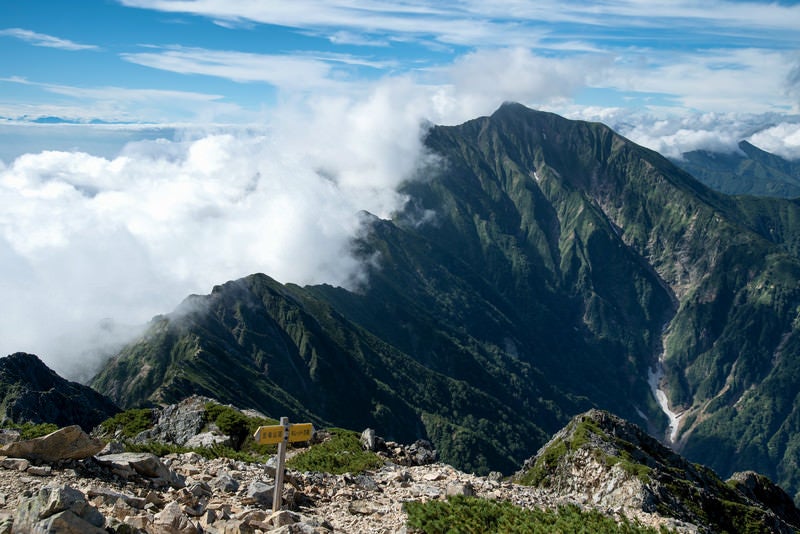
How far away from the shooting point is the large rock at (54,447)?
32.1 m

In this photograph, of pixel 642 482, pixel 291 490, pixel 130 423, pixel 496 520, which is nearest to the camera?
pixel 496 520

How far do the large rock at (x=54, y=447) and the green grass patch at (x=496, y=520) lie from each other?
17896 mm

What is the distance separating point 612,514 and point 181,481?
28.2 m

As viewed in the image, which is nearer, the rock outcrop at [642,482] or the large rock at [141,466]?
the large rock at [141,466]

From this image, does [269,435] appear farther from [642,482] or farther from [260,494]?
[642,482]

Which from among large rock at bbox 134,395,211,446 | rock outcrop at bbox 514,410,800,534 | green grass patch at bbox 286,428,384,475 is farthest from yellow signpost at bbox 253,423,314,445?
large rock at bbox 134,395,211,446

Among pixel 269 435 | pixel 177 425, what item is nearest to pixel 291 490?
pixel 269 435

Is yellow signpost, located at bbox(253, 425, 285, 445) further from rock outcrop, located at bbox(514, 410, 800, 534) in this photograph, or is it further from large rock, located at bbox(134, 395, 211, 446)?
large rock, located at bbox(134, 395, 211, 446)

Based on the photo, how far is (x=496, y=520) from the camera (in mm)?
34812

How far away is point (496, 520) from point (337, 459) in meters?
22.4

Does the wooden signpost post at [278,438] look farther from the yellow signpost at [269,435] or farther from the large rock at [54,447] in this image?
the large rock at [54,447]

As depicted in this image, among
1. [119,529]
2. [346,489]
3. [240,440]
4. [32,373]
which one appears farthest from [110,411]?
[119,529]

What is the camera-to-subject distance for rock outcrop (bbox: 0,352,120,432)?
144 metres

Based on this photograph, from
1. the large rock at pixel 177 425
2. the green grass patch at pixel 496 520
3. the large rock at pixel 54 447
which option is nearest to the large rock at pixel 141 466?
Result: the large rock at pixel 54 447
